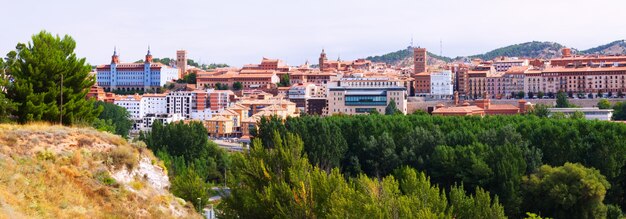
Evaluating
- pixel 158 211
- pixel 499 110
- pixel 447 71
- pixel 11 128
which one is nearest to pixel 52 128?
pixel 11 128

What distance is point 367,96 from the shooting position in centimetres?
5638

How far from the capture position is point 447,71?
63094mm

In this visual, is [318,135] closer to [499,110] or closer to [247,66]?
[499,110]

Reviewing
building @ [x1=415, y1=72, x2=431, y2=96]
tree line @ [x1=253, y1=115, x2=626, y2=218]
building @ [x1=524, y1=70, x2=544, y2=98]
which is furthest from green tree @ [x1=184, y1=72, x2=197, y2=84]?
tree line @ [x1=253, y1=115, x2=626, y2=218]

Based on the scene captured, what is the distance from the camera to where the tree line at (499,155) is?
21.1 metres

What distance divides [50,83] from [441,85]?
51101mm

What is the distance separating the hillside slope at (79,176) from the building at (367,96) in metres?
43.9

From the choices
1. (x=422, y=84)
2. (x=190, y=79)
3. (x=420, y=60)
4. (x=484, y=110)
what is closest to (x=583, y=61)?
(x=420, y=60)

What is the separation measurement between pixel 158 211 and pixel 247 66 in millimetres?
70349

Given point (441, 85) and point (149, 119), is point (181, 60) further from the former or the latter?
point (441, 85)

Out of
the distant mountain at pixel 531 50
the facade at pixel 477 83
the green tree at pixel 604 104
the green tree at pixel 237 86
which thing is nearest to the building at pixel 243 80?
the green tree at pixel 237 86

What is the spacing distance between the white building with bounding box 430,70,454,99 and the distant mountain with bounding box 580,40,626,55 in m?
45.4

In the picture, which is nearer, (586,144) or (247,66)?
(586,144)

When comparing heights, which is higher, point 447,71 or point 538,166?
point 447,71
